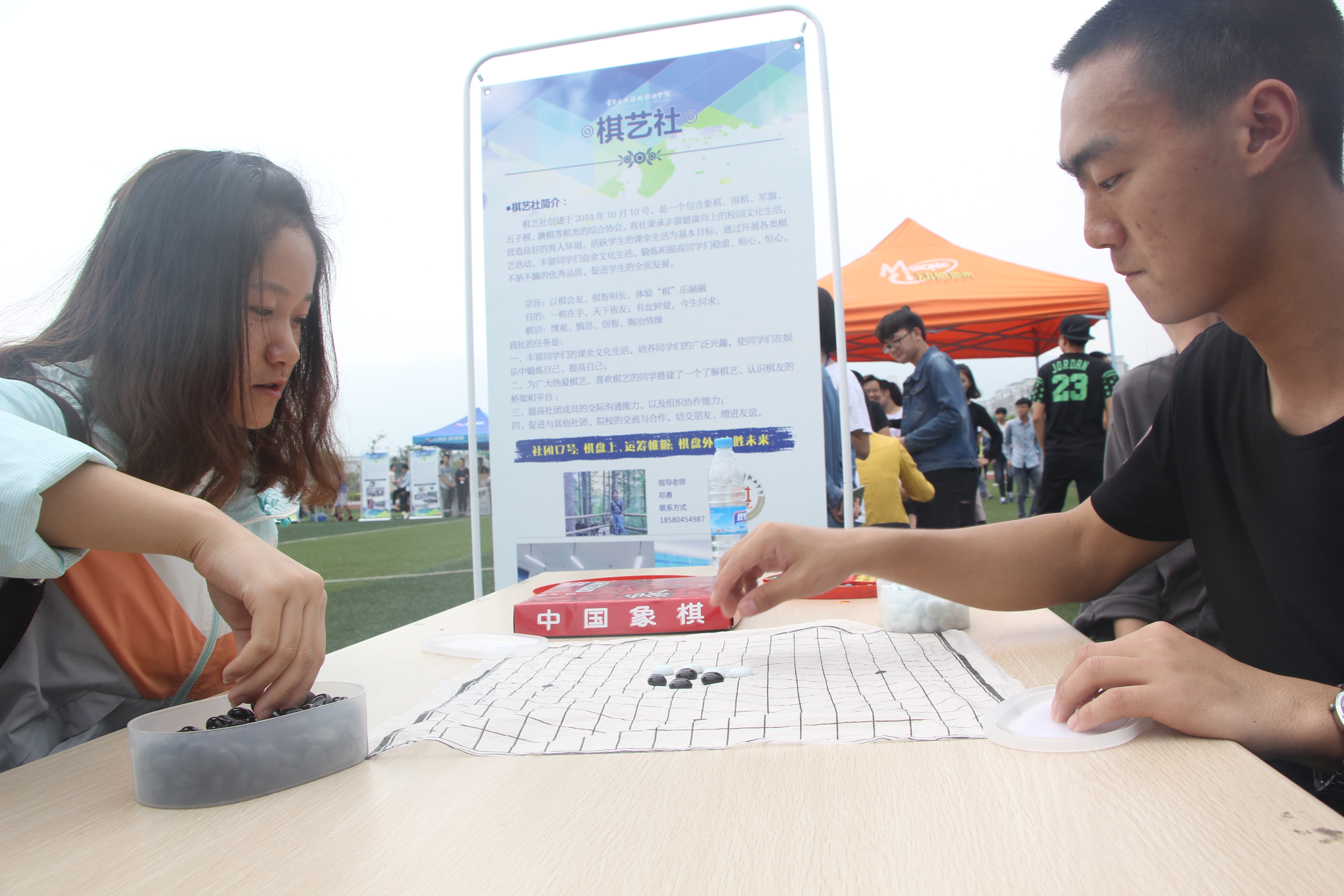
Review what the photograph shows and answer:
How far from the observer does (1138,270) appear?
2.52 feet

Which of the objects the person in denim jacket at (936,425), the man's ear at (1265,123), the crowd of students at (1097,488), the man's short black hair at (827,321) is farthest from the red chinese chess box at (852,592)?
the person in denim jacket at (936,425)

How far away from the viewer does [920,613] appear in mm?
939

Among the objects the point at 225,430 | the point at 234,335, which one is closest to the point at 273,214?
the point at 234,335

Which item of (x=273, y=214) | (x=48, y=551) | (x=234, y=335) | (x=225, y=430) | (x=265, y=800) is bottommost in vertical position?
→ (x=265, y=800)

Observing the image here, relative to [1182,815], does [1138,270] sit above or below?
above

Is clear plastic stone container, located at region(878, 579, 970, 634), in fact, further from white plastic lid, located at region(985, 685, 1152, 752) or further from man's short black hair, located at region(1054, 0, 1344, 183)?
man's short black hair, located at region(1054, 0, 1344, 183)

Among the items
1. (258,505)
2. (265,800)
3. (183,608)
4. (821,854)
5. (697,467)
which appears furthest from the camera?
(697,467)

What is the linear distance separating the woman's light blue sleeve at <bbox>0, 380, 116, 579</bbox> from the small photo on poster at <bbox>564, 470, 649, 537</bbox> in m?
1.43

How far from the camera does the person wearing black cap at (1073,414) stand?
386 cm

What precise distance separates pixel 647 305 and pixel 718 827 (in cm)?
167

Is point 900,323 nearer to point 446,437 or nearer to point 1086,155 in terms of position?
point 1086,155

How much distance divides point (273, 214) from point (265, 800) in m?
0.70

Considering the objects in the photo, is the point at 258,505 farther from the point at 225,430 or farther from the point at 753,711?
the point at 753,711

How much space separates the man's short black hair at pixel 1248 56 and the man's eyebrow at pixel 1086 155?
57 millimetres
